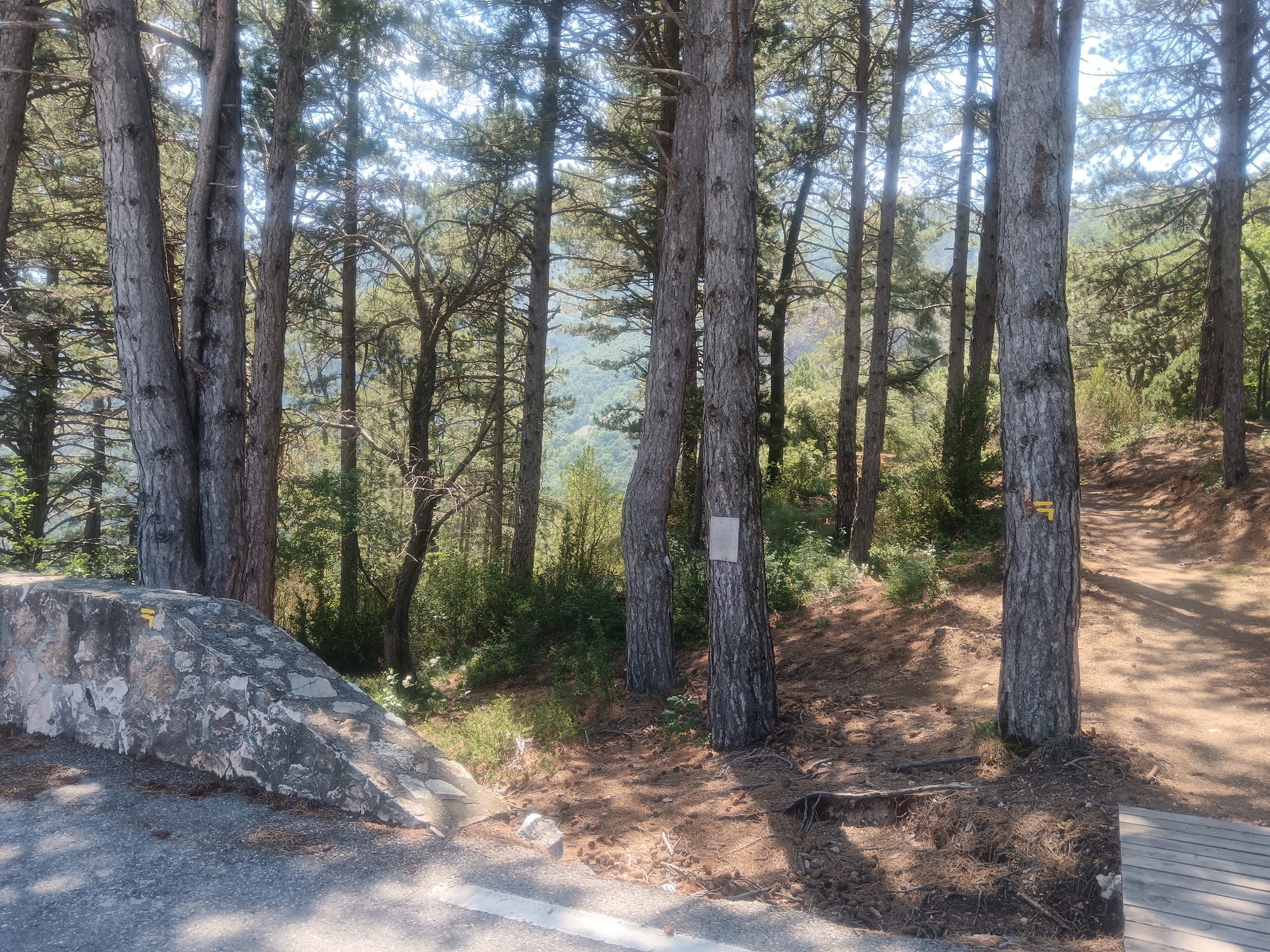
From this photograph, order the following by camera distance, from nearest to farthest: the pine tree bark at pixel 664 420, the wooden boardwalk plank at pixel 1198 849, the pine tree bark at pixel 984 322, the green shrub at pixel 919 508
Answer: the wooden boardwalk plank at pixel 1198 849 < the pine tree bark at pixel 664 420 < the pine tree bark at pixel 984 322 < the green shrub at pixel 919 508

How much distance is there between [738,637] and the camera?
7.16 m

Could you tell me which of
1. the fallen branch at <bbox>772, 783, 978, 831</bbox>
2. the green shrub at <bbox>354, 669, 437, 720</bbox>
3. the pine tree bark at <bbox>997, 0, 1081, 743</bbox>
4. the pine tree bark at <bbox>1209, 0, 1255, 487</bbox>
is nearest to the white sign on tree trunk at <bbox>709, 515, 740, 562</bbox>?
the fallen branch at <bbox>772, 783, 978, 831</bbox>

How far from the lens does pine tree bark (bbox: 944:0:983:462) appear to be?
13.1 m

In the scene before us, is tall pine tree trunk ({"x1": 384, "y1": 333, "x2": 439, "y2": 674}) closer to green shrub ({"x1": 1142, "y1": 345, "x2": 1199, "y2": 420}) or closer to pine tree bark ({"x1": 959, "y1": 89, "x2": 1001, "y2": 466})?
pine tree bark ({"x1": 959, "y1": 89, "x2": 1001, "y2": 466})

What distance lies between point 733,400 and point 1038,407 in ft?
7.83

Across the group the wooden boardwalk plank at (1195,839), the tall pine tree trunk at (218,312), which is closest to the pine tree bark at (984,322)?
the wooden boardwalk plank at (1195,839)

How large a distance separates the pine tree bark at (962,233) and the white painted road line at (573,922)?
11127 mm

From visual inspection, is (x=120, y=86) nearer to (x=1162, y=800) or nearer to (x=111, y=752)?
(x=111, y=752)

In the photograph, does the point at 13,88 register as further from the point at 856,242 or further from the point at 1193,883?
the point at 1193,883

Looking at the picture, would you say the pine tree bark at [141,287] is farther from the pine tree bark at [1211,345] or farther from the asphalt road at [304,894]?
the pine tree bark at [1211,345]

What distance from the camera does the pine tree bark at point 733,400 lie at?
7.11m

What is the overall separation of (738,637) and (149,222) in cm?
609

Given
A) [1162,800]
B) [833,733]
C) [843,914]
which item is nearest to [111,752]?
[843,914]

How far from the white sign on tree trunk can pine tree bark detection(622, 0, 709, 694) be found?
224cm
